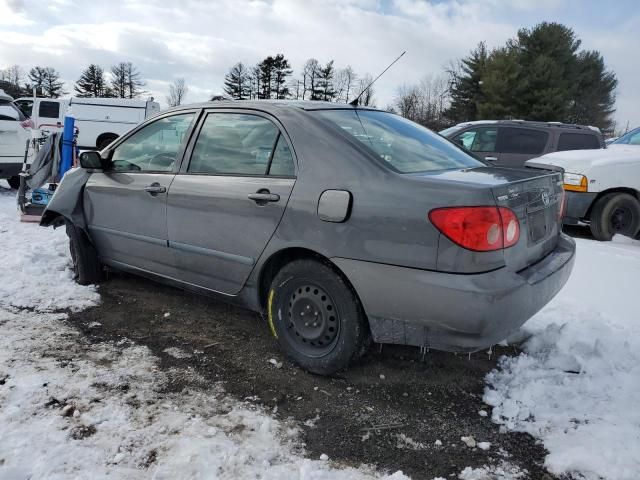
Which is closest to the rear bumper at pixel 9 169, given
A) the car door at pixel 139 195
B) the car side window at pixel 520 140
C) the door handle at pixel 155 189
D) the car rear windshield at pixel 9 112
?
the car rear windshield at pixel 9 112

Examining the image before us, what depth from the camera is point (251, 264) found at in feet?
10.1

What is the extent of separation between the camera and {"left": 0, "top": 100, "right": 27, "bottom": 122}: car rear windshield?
9562 mm

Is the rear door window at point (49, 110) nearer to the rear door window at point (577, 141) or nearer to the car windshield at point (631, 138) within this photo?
the rear door window at point (577, 141)

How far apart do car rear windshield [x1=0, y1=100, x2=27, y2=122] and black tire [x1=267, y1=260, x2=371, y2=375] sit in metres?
9.09

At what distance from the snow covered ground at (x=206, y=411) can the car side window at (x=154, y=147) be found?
1219mm

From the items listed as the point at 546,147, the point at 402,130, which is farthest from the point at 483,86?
the point at 402,130

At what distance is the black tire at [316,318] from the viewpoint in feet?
8.92

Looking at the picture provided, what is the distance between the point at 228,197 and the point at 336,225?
0.86 meters

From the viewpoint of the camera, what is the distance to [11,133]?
9609 millimetres

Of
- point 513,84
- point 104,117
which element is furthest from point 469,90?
point 104,117

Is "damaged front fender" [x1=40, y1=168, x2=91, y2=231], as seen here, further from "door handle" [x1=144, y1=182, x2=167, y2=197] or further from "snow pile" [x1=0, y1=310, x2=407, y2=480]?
"snow pile" [x1=0, y1=310, x2=407, y2=480]

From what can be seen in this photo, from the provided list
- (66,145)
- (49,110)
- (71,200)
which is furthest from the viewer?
(49,110)

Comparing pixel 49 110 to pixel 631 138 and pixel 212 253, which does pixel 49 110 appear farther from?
pixel 631 138

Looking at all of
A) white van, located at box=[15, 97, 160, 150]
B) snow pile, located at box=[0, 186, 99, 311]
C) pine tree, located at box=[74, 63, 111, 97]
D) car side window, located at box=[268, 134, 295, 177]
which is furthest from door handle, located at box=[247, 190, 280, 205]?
pine tree, located at box=[74, 63, 111, 97]
